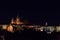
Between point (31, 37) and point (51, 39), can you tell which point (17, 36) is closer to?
point (31, 37)

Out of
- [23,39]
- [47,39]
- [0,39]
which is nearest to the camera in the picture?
[23,39]

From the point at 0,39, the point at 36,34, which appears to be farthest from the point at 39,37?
the point at 0,39

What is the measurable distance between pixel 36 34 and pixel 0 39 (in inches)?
40.1

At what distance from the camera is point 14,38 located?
2.55 m

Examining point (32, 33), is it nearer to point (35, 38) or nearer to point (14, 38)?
point (35, 38)

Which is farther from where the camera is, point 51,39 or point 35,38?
point 51,39

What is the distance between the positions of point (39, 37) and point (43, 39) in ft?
0.22

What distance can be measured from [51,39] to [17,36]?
595mm

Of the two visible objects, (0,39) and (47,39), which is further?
(0,39)

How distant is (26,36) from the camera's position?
2484 millimetres

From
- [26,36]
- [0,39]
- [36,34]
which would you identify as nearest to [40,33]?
[36,34]

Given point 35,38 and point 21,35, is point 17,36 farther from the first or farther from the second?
point 35,38

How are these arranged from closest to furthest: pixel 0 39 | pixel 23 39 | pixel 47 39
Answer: pixel 23 39
pixel 47 39
pixel 0 39

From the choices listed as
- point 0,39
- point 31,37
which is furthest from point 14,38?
point 0,39
